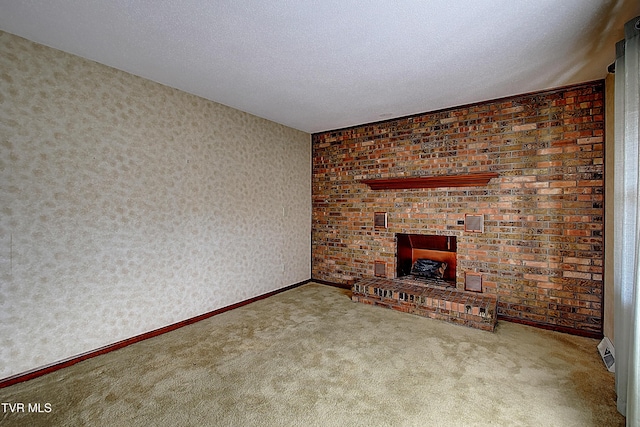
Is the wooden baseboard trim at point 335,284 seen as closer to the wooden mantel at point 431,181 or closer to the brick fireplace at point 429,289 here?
the brick fireplace at point 429,289

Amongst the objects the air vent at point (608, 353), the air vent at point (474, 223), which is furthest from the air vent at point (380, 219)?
the air vent at point (608, 353)

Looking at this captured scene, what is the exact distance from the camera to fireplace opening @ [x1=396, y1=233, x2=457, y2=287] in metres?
4.00

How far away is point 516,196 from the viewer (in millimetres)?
3338

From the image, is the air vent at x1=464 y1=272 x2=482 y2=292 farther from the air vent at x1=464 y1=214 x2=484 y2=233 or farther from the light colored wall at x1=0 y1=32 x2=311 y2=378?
the light colored wall at x1=0 y1=32 x2=311 y2=378

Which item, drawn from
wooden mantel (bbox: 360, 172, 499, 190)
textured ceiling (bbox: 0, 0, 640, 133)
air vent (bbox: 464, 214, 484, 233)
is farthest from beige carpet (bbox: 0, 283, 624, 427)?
textured ceiling (bbox: 0, 0, 640, 133)

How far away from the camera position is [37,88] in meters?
2.26

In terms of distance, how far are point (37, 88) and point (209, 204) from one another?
1716 mm

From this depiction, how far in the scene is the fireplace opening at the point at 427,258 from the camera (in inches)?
157

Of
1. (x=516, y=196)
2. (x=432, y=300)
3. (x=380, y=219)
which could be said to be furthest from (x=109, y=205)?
(x=516, y=196)

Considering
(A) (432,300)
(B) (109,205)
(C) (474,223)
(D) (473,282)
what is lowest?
(A) (432,300)

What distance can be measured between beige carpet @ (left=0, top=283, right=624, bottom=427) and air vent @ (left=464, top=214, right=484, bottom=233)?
1108 mm

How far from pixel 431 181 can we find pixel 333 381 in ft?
8.79

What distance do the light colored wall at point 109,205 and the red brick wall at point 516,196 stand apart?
76.4 inches

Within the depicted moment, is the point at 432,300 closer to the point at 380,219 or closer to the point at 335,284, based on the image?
the point at 380,219
